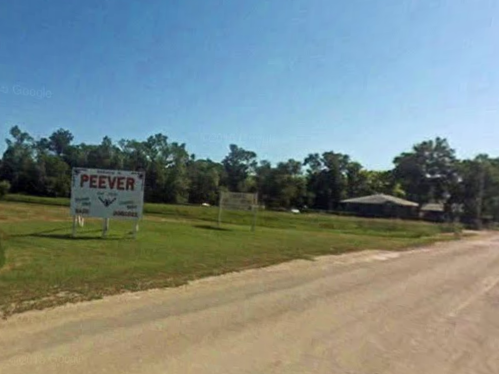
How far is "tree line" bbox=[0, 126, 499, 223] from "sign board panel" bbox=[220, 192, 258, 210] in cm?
5088

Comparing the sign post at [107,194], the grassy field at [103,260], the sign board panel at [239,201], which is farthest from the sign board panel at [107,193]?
the sign board panel at [239,201]

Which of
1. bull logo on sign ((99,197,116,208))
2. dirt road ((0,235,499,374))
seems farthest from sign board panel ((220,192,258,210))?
dirt road ((0,235,499,374))

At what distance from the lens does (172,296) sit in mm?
9281

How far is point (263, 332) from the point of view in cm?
704

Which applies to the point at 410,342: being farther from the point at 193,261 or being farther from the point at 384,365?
the point at 193,261

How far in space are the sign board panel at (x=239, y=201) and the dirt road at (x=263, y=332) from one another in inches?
915

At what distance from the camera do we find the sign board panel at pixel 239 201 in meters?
35.1

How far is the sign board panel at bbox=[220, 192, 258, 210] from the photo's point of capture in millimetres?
35103

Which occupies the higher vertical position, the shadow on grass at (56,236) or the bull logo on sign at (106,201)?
the bull logo on sign at (106,201)

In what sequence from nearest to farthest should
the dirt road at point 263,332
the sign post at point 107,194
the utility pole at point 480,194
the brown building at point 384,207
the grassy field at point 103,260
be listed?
the dirt road at point 263,332
the grassy field at point 103,260
the sign post at point 107,194
the utility pole at point 480,194
the brown building at point 384,207

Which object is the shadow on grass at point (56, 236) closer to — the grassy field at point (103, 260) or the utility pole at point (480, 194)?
the grassy field at point (103, 260)

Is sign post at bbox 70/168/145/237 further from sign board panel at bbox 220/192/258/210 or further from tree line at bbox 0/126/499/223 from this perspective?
tree line at bbox 0/126/499/223

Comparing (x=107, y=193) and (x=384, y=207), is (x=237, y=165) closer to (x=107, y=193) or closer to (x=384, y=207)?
(x=384, y=207)

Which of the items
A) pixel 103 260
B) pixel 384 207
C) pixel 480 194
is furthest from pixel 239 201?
pixel 480 194
